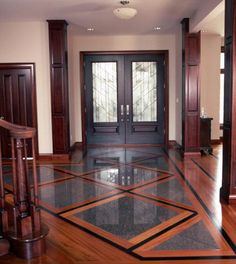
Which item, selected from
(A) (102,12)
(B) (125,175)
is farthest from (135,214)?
(A) (102,12)

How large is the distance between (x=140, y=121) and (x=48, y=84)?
2.81m

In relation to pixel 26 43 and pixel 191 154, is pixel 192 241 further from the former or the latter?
pixel 26 43

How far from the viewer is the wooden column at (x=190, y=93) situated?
6.23 meters

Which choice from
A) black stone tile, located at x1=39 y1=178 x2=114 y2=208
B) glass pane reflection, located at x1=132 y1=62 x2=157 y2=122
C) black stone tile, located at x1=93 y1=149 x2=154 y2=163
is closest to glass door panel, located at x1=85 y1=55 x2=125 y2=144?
glass pane reflection, located at x1=132 y1=62 x2=157 y2=122

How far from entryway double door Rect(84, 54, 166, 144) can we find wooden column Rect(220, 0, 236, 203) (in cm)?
440

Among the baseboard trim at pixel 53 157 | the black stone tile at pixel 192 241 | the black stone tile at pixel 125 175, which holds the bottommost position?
the black stone tile at pixel 192 241

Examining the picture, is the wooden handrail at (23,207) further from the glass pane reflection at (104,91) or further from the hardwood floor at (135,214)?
the glass pane reflection at (104,91)

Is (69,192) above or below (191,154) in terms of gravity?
below

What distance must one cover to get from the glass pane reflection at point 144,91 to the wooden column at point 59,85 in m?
2.24

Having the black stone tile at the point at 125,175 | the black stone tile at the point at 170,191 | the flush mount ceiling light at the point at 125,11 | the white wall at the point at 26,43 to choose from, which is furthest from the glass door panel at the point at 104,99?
the black stone tile at the point at 170,191

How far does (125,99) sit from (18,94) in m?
2.83

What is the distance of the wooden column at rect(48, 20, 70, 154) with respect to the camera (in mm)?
6230

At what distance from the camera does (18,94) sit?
6.42 metres

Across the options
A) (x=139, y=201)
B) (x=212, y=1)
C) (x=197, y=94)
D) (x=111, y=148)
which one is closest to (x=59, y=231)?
(x=139, y=201)
